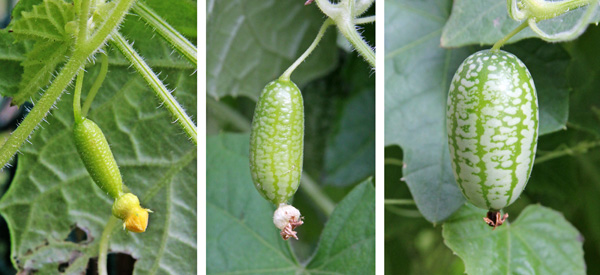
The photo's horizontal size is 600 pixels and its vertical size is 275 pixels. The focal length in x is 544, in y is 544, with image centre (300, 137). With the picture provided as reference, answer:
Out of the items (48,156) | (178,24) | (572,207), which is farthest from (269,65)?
(572,207)

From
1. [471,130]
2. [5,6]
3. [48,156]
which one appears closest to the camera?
[471,130]

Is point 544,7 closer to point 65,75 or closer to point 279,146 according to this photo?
point 279,146

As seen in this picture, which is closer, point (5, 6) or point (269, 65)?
point (5, 6)

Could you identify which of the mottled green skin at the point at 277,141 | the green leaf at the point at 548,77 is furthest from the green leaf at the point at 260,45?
the green leaf at the point at 548,77

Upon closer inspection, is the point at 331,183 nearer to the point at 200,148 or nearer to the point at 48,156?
the point at 200,148

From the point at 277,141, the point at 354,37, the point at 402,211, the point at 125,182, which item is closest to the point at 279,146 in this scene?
the point at 277,141

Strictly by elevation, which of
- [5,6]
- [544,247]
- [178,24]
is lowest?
[544,247]

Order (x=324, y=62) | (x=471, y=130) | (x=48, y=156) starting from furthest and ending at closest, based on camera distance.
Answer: (x=324, y=62) < (x=48, y=156) < (x=471, y=130)
